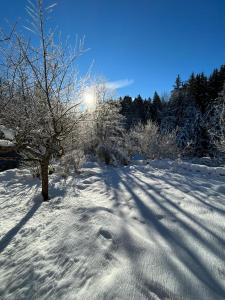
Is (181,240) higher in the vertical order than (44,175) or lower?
lower

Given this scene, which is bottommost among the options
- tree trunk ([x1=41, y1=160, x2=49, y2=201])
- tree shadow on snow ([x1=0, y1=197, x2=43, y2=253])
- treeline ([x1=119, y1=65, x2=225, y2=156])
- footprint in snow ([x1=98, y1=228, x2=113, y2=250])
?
tree shadow on snow ([x1=0, y1=197, x2=43, y2=253])

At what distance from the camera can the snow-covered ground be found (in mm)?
2223

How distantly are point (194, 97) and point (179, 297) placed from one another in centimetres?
3871

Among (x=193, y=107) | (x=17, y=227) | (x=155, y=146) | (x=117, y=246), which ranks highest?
(x=193, y=107)

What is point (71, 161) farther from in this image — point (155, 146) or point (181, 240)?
point (155, 146)

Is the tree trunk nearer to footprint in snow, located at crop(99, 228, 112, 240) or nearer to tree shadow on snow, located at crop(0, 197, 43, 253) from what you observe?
tree shadow on snow, located at crop(0, 197, 43, 253)

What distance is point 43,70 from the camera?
496 cm

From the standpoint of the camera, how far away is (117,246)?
9.63ft

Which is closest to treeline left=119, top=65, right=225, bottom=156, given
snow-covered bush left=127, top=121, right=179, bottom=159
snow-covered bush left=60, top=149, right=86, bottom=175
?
snow-covered bush left=127, top=121, right=179, bottom=159

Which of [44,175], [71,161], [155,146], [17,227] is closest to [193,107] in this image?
[155,146]

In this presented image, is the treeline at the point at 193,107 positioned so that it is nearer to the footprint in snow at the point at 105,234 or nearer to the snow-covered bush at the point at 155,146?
the snow-covered bush at the point at 155,146

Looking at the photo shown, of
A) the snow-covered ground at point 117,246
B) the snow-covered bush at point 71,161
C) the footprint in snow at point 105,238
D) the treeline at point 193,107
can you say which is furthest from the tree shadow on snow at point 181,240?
the treeline at point 193,107

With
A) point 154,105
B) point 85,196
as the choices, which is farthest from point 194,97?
point 85,196

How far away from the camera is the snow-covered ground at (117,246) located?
2223mm
